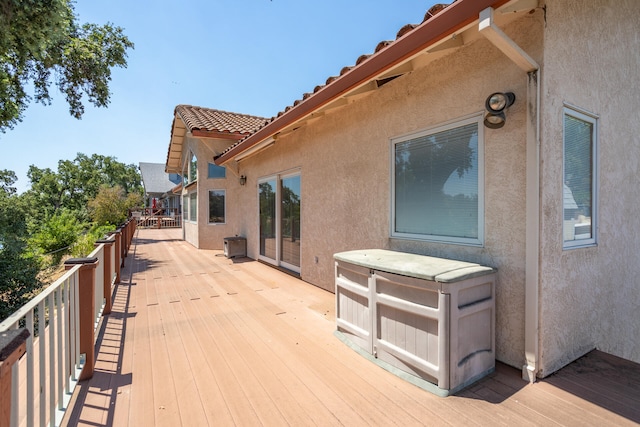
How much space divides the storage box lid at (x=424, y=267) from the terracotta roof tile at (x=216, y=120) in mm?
6662

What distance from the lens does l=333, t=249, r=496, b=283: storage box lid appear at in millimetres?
2533

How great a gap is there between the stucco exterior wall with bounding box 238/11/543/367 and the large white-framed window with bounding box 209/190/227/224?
5.76 meters

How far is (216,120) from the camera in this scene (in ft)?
37.4

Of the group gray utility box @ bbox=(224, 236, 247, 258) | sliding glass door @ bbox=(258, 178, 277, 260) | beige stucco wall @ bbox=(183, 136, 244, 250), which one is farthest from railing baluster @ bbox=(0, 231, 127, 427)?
beige stucco wall @ bbox=(183, 136, 244, 250)

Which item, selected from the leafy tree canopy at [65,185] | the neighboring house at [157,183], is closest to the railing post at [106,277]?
the neighboring house at [157,183]

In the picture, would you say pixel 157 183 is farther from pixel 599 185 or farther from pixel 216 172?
pixel 599 185

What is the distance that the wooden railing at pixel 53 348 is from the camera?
146 centimetres

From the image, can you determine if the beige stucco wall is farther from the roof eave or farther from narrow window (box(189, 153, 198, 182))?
the roof eave

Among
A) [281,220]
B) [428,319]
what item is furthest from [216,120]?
[428,319]

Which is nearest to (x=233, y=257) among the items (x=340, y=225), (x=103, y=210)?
(x=340, y=225)

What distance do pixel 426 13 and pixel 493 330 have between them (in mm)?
3079

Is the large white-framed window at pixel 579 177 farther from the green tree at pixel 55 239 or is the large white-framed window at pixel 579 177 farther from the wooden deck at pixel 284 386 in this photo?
the green tree at pixel 55 239

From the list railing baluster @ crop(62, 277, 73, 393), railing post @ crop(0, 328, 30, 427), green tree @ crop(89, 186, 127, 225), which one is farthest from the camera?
green tree @ crop(89, 186, 127, 225)

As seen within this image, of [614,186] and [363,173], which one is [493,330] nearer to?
[614,186]
